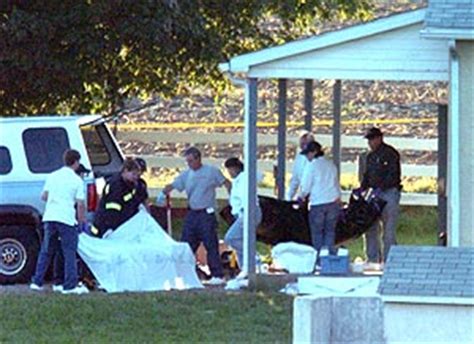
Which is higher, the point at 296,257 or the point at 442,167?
the point at 442,167

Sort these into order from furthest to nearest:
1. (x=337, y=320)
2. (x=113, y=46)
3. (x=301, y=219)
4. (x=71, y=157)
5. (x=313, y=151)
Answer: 1. (x=113, y=46)
2. (x=301, y=219)
3. (x=313, y=151)
4. (x=71, y=157)
5. (x=337, y=320)

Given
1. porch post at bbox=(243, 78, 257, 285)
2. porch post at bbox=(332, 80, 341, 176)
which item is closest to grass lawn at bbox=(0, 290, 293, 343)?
porch post at bbox=(243, 78, 257, 285)

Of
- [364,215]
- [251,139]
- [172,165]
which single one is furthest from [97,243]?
[172,165]

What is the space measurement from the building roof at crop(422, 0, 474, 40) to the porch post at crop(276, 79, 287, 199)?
4.63 m

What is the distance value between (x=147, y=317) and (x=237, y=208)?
10.7 ft

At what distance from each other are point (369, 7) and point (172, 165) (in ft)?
14.5

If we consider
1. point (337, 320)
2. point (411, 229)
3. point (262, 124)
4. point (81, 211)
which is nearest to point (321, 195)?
point (81, 211)

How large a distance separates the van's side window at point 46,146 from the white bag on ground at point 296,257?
108 inches

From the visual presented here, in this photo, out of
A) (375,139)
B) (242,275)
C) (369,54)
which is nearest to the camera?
(369,54)

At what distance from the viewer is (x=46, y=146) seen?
1953 cm

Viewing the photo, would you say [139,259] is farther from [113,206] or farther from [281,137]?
[281,137]

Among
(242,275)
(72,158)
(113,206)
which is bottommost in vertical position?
(242,275)

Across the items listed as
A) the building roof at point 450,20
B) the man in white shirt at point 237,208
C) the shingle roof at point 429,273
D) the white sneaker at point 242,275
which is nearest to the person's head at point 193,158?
the man in white shirt at point 237,208

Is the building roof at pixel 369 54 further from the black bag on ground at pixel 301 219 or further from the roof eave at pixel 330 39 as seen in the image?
the black bag on ground at pixel 301 219
